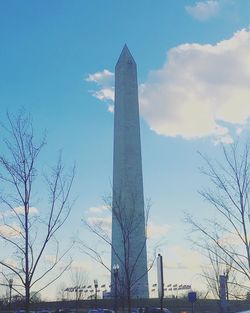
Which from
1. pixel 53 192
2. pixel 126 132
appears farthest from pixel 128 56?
pixel 53 192

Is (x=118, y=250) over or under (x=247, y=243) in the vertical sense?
over

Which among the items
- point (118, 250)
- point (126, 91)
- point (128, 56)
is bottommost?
point (118, 250)

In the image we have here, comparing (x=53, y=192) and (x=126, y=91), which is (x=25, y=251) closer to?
(x=53, y=192)

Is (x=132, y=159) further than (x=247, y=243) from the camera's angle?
Yes

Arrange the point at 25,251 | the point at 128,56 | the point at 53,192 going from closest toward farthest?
the point at 25,251, the point at 53,192, the point at 128,56

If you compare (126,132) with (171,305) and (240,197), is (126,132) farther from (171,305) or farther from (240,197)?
(240,197)

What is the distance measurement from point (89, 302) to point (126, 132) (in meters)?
38.2

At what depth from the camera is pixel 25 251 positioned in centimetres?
1500

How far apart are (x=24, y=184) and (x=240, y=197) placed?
6.74 m

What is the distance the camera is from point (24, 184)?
51.2 ft

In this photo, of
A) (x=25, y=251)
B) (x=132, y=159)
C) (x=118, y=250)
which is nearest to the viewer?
(x=25, y=251)

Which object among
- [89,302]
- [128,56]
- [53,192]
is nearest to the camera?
[53,192]

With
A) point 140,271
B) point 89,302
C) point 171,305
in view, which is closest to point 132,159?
point 140,271

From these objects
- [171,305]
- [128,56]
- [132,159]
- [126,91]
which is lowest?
[171,305]
